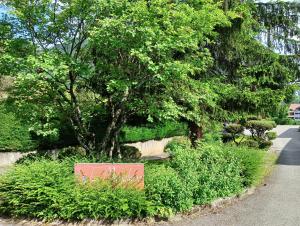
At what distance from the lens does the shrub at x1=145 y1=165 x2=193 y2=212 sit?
733 centimetres

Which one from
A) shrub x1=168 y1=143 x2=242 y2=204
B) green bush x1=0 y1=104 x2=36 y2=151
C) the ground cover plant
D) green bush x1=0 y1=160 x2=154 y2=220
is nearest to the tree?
shrub x1=168 y1=143 x2=242 y2=204

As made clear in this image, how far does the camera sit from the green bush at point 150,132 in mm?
19703

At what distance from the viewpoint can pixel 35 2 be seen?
8.64 metres

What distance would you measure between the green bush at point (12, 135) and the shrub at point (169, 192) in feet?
29.0

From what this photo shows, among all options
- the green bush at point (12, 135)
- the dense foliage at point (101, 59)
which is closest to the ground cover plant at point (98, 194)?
the dense foliage at point (101, 59)

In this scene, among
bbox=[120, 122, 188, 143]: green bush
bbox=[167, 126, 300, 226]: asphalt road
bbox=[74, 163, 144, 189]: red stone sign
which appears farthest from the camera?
bbox=[120, 122, 188, 143]: green bush

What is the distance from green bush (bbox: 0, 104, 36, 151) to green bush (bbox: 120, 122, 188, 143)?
461 cm

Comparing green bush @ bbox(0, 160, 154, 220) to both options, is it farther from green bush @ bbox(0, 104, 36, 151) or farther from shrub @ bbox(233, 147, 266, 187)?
green bush @ bbox(0, 104, 36, 151)

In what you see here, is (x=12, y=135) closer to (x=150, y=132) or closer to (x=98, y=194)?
(x=150, y=132)

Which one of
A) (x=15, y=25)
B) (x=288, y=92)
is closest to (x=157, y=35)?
(x=15, y=25)

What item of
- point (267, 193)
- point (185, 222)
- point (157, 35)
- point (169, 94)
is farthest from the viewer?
point (169, 94)

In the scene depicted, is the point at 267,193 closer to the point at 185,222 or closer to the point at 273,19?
the point at 185,222

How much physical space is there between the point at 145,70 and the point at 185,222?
12.1 feet

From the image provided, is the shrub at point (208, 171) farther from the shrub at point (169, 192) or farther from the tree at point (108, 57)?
the tree at point (108, 57)
